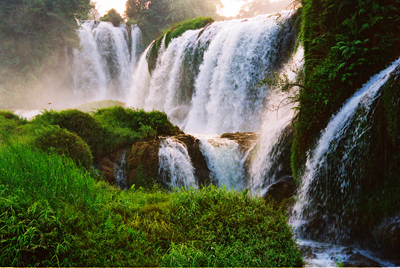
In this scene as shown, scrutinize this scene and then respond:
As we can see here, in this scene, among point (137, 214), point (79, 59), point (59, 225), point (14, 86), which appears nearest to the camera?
point (59, 225)

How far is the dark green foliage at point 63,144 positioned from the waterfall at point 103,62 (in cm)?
2412

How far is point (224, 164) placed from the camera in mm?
9125

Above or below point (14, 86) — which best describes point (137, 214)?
below

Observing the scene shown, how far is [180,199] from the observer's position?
4191 mm

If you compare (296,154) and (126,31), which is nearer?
(296,154)

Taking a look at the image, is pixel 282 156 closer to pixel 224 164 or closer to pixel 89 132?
pixel 224 164

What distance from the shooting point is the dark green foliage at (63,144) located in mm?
6488

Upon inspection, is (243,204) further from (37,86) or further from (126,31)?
(126,31)

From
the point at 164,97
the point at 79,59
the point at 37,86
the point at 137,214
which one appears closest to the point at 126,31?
the point at 79,59

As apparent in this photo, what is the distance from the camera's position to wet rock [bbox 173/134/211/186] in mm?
8891

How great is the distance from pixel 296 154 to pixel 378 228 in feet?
7.70

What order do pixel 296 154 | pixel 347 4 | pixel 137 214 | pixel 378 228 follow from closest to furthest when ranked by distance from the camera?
pixel 137 214 → pixel 378 228 → pixel 347 4 → pixel 296 154

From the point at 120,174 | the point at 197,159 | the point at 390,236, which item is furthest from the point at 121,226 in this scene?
the point at 197,159

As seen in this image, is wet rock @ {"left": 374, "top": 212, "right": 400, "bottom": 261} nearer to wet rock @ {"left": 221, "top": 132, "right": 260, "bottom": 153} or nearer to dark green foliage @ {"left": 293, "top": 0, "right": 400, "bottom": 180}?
dark green foliage @ {"left": 293, "top": 0, "right": 400, "bottom": 180}
